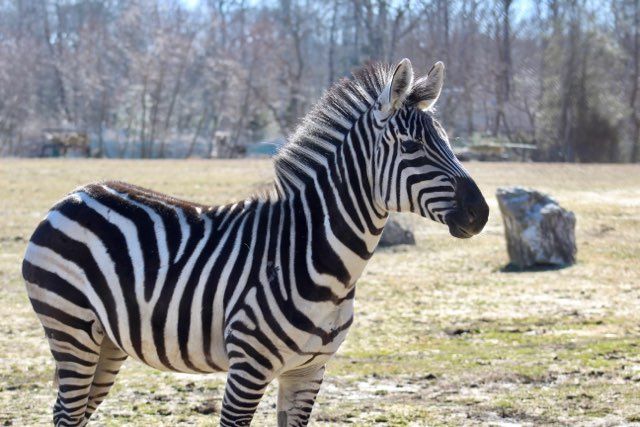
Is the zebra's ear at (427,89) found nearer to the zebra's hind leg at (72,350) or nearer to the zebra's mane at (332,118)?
the zebra's mane at (332,118)

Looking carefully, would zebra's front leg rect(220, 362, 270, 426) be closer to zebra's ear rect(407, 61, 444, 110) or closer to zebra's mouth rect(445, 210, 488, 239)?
zebra's mouth rect(445, 210, 488, 239)

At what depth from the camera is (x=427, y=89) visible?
4.47m

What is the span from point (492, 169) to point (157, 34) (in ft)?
94.6

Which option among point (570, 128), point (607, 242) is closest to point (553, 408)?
point (607, 242)

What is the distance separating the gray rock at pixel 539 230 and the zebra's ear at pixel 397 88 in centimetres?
856

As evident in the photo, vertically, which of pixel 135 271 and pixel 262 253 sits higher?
pixel 262 253

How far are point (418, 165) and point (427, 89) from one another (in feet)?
1.40

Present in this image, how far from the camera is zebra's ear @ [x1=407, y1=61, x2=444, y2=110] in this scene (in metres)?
4.43

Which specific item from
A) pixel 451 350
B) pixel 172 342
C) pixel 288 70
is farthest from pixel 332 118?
pixel 288 70

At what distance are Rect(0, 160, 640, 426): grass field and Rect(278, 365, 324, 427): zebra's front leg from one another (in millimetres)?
1070

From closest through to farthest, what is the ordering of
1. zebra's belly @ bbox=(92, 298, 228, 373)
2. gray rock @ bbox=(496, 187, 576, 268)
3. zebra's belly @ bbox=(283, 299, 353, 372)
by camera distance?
zebra's belly @ bbox=(283, 299, 353, 372)
zebra's belly @ bbox=(92, 298, 228, 373)
gray rock @ bbox=(496, 187, 576, 268)

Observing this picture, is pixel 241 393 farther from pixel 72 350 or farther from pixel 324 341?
pixel 72 350

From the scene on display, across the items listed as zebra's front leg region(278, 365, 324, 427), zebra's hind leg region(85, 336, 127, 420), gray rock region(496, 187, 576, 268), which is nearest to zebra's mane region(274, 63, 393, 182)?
zebra's front leg region(278, 365, 324, 427)

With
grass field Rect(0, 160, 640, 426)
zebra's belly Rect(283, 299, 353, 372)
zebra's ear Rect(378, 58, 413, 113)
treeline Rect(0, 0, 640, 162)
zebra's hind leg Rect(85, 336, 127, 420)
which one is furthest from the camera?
treeline Rect(0, 0, 640, 162)
